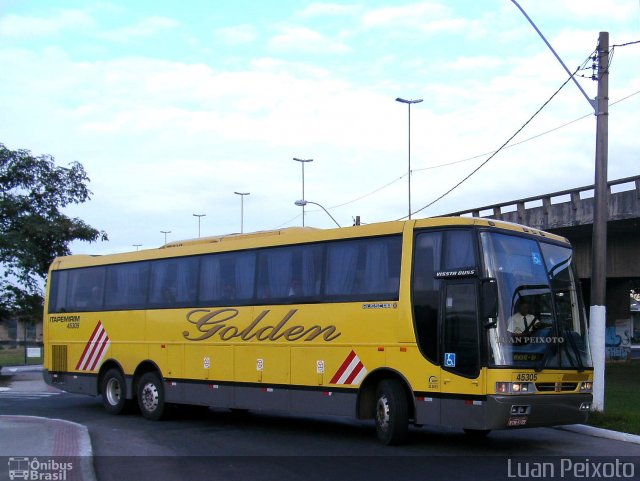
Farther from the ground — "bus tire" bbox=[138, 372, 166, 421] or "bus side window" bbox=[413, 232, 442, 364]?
"bus side window" bbox=[413, 232, 442, 364]

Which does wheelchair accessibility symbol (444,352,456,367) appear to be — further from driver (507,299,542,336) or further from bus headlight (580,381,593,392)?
bus headlight (580,381,593,392)

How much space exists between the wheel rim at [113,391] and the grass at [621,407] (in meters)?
9.85

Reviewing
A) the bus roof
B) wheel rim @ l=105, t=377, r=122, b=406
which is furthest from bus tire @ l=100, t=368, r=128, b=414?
the bus roof

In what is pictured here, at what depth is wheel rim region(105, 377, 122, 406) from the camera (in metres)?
18.0

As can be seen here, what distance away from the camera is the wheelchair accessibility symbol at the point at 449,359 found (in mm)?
11461

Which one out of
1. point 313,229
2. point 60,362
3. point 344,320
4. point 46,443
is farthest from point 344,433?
point 60,362

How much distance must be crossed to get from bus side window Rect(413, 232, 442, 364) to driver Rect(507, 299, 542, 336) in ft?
3.63

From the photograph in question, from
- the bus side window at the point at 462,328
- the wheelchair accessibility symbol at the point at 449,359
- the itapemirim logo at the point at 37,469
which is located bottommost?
the itapemirim logo at the point at 37,469

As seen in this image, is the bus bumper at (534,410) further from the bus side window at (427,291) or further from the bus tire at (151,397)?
the bus tire at (151,397)

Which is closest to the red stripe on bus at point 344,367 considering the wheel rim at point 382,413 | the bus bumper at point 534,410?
the wheel rim at point 382,413

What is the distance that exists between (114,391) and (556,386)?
34.0ft

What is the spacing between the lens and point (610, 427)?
1377cm

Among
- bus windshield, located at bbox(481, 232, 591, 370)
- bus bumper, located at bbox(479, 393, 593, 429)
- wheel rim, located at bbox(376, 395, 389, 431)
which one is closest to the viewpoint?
bus bumper, located at bbox(479, 393, 593, 429)

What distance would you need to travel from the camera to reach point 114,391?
59.6 ft
